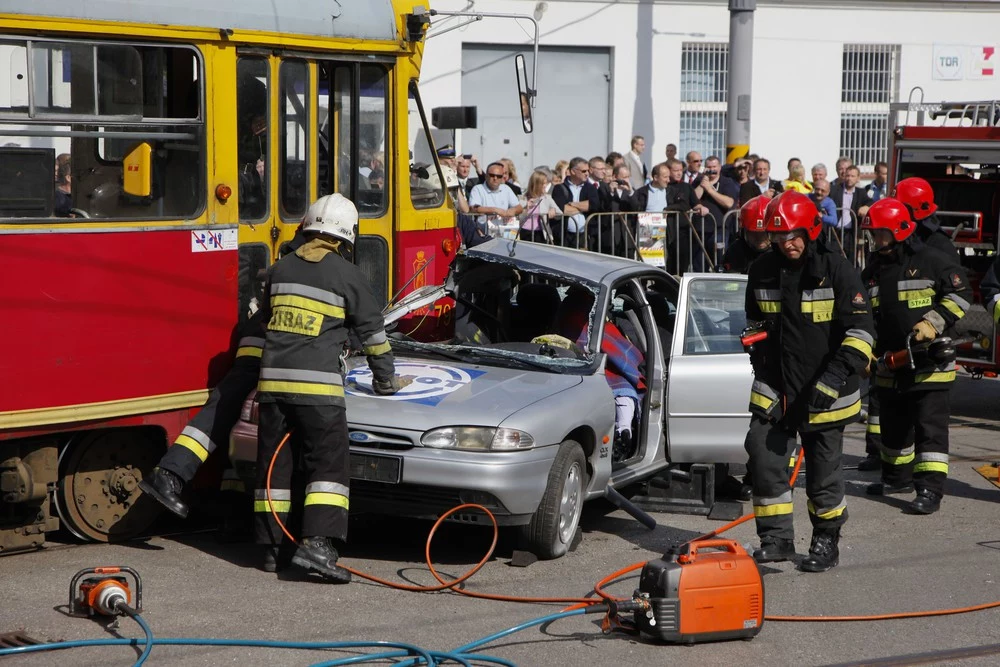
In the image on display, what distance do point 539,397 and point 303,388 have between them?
4.12 ft

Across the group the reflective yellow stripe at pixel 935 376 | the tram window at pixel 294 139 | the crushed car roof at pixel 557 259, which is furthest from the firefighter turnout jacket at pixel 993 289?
the tram window at pixel 294 139

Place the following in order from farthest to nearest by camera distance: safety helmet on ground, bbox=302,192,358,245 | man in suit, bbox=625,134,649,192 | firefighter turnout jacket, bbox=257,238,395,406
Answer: man in suit, bbox=625,134,649,192
safety helmet on ground, bbox=302,192,358,245
firefighter turnout jacket, bbox=257,238,395,406

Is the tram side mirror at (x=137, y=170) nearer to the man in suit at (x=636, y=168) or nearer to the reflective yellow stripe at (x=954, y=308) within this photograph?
the reflective yellow stripe at (x=954, y=308)

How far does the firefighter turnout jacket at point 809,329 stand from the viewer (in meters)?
7.18

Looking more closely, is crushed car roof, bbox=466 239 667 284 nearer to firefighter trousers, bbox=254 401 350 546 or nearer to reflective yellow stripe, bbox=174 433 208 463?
firefighter trousers, bbox=254 401 350 546

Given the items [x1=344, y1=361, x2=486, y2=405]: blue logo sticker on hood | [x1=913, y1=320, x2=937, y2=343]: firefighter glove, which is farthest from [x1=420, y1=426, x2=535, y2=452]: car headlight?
[x1=913, y1=320, x2=937, y2=343]: firefighter glove

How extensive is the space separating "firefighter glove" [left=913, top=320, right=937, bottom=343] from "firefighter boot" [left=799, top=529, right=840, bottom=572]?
198cm

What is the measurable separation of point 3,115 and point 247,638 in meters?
2.95

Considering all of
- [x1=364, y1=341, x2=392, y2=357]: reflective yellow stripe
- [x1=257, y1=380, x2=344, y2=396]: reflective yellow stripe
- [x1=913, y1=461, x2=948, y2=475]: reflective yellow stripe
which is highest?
[x1=364, y1=341, x2=392, y2=357]: reflective yellow stripe

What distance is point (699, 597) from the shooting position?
5.97 metres

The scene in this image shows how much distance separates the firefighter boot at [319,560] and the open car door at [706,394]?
240 cm

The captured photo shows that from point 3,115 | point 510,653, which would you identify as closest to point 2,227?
point 3,115

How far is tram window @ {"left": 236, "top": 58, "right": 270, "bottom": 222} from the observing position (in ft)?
26.2

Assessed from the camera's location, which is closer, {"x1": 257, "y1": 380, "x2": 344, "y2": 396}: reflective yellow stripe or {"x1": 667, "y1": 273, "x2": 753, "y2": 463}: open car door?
{"x1": 257, "y1": 380, "x2": 344, "y2": 396}: reflective yellow stripe
